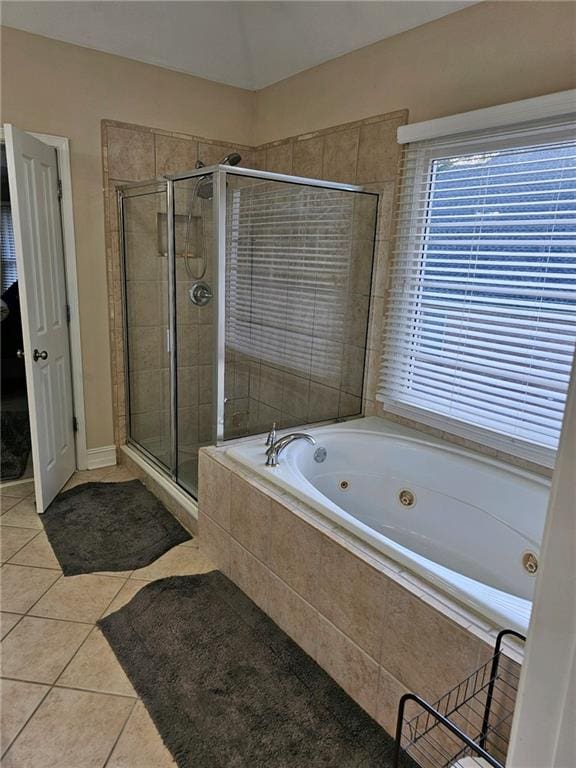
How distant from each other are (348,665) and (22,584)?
4.81 ft

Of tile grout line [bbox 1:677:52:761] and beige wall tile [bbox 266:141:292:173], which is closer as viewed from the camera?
tile grout line [bbox 1:677:52:761]

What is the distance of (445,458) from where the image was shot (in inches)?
96.0

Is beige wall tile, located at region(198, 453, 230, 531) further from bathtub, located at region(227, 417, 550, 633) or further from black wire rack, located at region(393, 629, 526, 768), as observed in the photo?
black wire rack, located at region(393, 629, 526, 768)

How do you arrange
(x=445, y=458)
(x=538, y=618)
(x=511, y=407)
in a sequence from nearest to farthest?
1. (x=538, y=618)
2. (x=511, y=407)
3. (x=445, y=458)

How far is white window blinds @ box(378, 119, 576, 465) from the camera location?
6.61ft

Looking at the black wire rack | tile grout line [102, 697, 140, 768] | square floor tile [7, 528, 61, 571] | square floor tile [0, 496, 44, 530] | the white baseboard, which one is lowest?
tile grout line [102, 697, 140, 768]

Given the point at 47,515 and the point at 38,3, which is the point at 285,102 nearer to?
the point at 38,3

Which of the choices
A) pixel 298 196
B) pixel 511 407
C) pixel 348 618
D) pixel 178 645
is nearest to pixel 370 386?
pixel 511 407

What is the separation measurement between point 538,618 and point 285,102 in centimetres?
351

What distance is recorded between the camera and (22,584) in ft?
7.39

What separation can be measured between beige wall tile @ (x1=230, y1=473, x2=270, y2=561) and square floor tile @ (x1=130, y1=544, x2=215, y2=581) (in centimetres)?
30

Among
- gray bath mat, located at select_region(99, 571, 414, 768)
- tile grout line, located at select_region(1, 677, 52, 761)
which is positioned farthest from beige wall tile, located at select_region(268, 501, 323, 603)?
tile grout line, located at select_region(1, 677, 52, 761)

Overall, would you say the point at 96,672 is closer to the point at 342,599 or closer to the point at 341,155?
the point at 342,599

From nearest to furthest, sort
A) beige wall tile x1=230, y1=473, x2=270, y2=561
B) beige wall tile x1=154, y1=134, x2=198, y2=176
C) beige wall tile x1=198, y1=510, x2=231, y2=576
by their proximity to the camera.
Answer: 1. beige wall tile x1=230, y1=473, x2=270, y2=561
2. beige wall tile x1=198, y1=510, x2=231, y2=576
3. beige wall tile x1=154, y1=134, x2=198, y2=176
